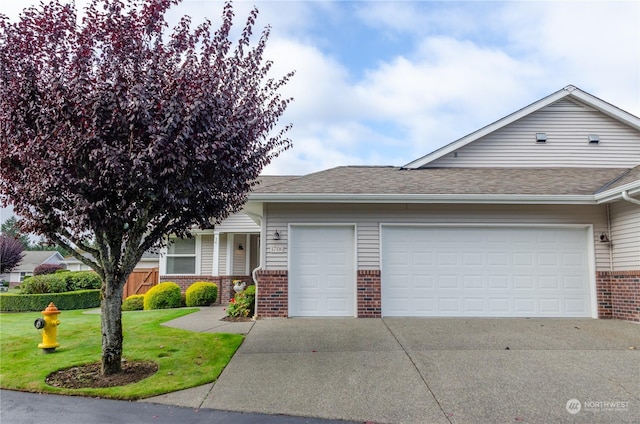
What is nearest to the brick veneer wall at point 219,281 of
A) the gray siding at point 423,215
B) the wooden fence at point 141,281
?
the wooden fence at point 141,281

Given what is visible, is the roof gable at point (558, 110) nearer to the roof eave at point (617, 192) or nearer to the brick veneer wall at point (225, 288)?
the roof eave at point (617, 192)

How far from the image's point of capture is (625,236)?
29.7 ft

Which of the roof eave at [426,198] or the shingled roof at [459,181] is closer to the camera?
the roof eave at [426,198]

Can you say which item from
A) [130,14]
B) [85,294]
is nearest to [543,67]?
[130,14]

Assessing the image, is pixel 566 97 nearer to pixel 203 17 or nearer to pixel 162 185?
pixel 203 17

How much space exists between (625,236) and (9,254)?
21819 mm

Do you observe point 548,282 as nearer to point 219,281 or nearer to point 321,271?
point 321,271

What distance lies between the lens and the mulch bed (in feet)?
17.4

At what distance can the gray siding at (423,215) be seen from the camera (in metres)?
9.59

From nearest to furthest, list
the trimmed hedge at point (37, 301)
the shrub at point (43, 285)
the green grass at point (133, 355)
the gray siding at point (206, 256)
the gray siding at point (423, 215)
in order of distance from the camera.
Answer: the green grass at point (133, 355), the gray siding at point (423, 215), the trimmed hedge at point (37, 301), the gray siding at point (206, 256), the shrub at point (43, 285)

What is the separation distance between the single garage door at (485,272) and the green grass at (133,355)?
4088 mm

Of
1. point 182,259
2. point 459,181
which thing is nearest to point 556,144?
point 459,181

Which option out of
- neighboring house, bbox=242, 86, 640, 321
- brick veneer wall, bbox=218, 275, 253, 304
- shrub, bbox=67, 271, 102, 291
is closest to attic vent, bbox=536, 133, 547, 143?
neighboring house, bbox=242, 86, 640, 321

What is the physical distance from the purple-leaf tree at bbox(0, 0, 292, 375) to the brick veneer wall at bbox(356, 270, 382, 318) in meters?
4.80
